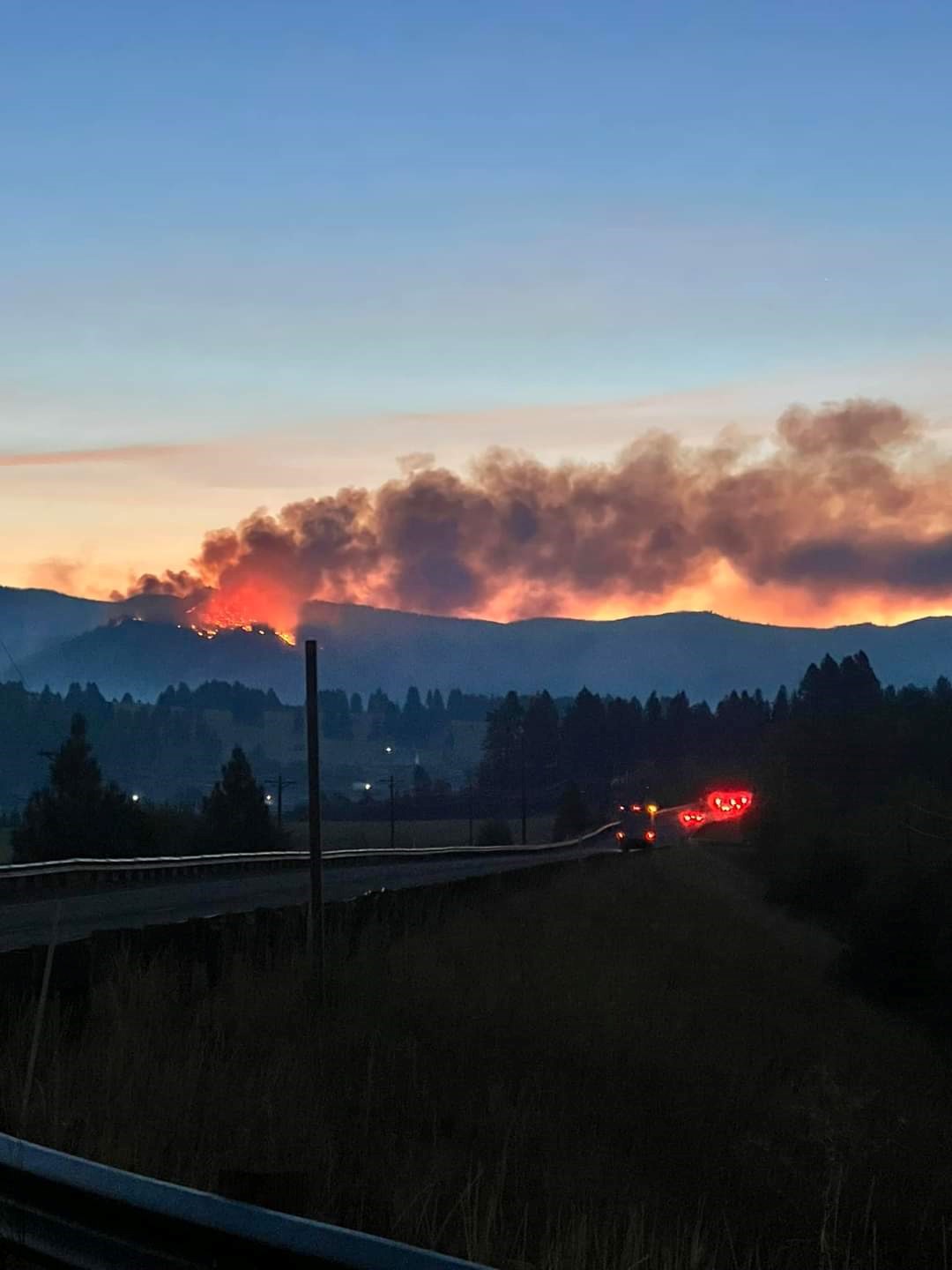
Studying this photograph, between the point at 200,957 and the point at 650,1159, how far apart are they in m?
4.94

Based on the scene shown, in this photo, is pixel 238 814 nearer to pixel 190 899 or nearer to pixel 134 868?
pixel 134 868

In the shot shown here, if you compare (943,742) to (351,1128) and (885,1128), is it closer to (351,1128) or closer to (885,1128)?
(885,1128)

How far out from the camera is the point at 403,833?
161m

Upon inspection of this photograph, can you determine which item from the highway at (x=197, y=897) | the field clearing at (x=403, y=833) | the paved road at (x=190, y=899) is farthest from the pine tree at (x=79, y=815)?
the paved road at (x=190, y=899)

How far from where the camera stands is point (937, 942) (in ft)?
146

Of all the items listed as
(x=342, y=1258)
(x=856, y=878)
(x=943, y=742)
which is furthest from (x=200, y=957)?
(x=943, y=742)

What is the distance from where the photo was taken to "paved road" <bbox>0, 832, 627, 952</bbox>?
23969 millimetres

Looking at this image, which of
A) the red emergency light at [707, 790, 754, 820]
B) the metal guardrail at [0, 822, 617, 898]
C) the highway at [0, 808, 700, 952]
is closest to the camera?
the highway at [0, 808, 700, 952]

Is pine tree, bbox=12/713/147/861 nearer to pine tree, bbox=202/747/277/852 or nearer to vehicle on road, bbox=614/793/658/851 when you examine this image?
pine tree, bbox=202/747/277/852

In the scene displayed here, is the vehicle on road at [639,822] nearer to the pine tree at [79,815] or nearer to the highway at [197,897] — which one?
the pine tree at [79,815]

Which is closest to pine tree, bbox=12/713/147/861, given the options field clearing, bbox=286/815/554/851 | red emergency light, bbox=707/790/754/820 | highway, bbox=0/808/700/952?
field clearing, bbox=286/815/554/851

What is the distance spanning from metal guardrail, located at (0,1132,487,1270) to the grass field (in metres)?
0.95

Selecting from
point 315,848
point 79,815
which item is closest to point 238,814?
point 79,815

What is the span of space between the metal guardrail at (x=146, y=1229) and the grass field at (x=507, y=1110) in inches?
37.6
